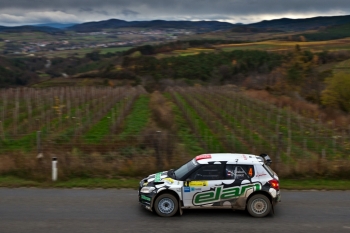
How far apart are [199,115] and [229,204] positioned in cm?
2235

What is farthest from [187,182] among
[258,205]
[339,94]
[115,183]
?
[339,94]

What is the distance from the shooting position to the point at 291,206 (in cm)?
1149

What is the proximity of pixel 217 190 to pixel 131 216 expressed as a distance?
2.02m

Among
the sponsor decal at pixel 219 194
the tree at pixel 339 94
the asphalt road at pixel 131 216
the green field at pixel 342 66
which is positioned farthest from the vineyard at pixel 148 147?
the green field at pixel 342 66

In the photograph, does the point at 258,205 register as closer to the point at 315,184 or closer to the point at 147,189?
the point at 147,189

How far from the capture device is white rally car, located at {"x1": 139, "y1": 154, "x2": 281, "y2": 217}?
1033 centimetres

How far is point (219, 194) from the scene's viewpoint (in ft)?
33.9

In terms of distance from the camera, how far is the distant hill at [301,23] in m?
158

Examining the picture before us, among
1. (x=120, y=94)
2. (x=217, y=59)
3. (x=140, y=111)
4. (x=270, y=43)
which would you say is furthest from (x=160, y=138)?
(x=270, y=43)

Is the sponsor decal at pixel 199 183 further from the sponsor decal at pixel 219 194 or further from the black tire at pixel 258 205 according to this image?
the black tire at pixel 258 205

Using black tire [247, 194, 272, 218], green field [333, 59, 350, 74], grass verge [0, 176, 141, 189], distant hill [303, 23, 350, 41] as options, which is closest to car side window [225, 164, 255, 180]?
black tire [247, 194, 272, 218]

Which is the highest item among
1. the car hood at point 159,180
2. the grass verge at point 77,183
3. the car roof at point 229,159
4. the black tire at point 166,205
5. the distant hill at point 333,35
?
the distant hill at point 333,35

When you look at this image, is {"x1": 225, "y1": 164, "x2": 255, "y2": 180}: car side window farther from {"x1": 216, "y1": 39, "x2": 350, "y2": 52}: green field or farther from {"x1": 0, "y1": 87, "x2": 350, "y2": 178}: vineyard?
{"x1": 216, "y1": 39, "x2": 350, "y2": 52}: green field

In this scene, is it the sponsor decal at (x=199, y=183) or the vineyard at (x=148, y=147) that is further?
the vineyard at (x=148, y=147)
